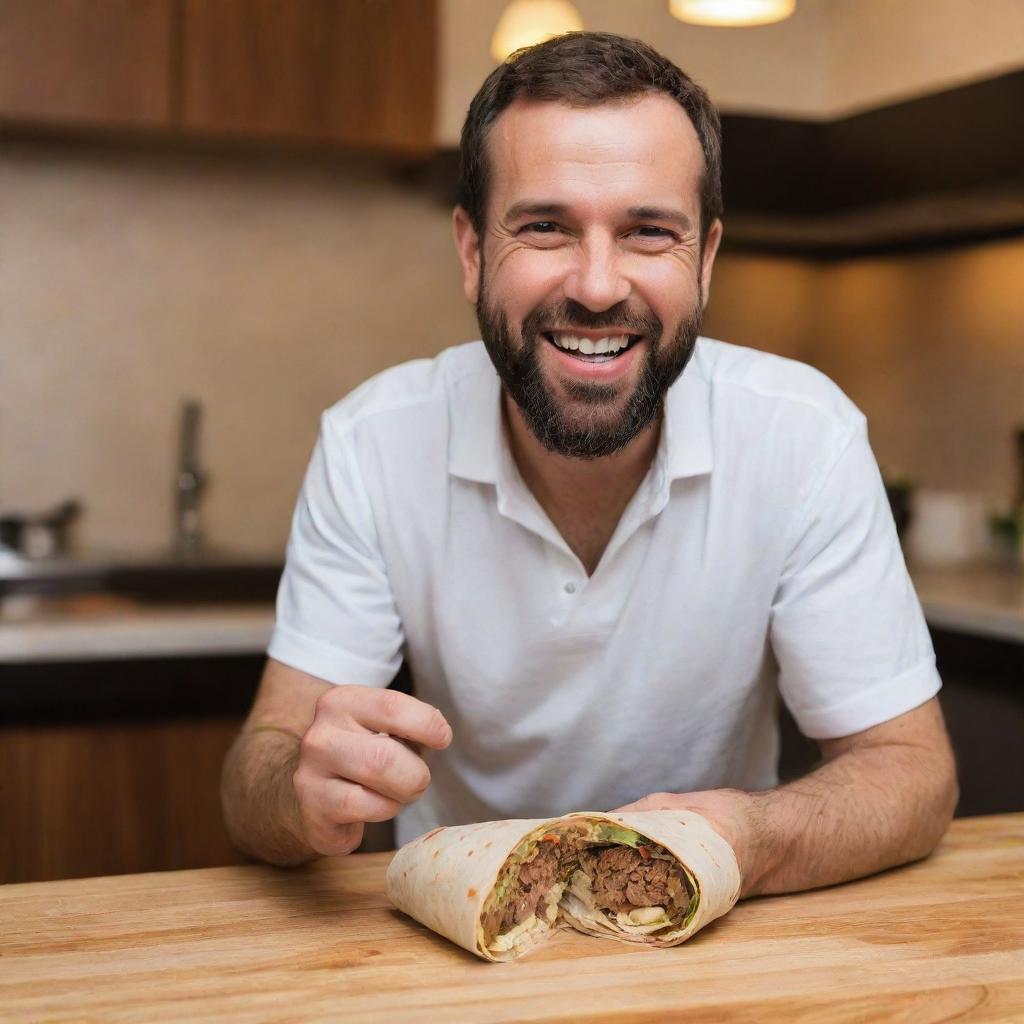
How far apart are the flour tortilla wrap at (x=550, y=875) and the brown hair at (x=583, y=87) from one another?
0.64m

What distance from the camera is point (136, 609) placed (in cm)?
305

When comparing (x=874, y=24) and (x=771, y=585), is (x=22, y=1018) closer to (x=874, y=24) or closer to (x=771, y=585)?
(x=771, y=585)

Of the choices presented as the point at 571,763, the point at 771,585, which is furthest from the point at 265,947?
the point at 771,585

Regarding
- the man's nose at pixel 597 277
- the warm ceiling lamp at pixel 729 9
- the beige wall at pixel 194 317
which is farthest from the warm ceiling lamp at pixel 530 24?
the man's nose at pixel 597 277

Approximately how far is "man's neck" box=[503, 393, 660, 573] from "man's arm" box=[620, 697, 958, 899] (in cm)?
34

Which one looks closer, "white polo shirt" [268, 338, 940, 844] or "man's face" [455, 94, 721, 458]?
"man's face" [455, 94, 721, 458]

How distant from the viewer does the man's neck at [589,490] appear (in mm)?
1500

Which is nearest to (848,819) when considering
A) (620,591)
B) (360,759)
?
(620,591)

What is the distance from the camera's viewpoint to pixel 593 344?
136 cm

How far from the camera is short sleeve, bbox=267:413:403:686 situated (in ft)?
4.75

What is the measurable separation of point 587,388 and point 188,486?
2.15 metres

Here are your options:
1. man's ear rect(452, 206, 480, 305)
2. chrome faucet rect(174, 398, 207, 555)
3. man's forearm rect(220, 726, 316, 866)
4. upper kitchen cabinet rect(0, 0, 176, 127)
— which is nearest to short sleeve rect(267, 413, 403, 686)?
man's forearm rect(220, 726, 316, 866)

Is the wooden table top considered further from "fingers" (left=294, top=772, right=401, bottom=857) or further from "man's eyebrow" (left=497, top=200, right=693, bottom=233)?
"man's eyebrow" (left=497, top=200, right=693, bottom=233)

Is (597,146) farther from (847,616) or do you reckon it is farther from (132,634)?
(132,634)
